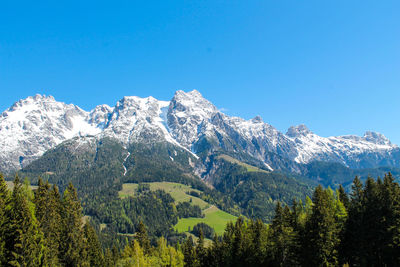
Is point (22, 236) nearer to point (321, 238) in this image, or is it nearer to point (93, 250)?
point (93, 250)

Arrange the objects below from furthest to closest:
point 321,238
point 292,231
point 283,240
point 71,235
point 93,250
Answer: point 93,250, point 283,240, point 292,231, point 71,235, point 321,238

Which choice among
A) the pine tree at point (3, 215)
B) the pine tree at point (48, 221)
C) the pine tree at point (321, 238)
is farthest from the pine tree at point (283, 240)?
the pine tree at point (3, 215)

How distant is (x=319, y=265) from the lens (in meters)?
54.8

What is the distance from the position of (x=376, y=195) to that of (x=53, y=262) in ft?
212

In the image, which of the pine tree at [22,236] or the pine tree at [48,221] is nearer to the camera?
the pine tree at [22,236]

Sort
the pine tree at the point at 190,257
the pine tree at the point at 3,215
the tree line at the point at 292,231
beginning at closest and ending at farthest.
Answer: the pine tree at the point at 3,215, the tree line at the point at 292,231, the pine tree at the point at 190,257

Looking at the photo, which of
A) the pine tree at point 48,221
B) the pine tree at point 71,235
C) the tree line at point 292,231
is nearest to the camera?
the tree line at point 292,231

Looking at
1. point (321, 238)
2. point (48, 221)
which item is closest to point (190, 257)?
point (48, 221)

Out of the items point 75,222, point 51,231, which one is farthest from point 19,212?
point 75,222

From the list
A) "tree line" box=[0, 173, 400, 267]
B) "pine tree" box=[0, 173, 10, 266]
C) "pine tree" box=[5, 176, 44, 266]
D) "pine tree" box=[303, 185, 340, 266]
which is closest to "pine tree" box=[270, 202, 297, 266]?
"tree line" box=[0, 173, 400, 267]

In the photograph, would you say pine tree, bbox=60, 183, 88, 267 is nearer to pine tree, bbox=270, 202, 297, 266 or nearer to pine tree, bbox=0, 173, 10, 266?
pine tree, bbox=0, 173, 10, 266

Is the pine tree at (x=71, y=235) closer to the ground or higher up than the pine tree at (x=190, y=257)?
higher up

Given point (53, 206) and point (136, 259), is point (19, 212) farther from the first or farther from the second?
point (136, 259)

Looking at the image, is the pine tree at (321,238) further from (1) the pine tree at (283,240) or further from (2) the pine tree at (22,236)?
(2) the pine tree at (22,236)
